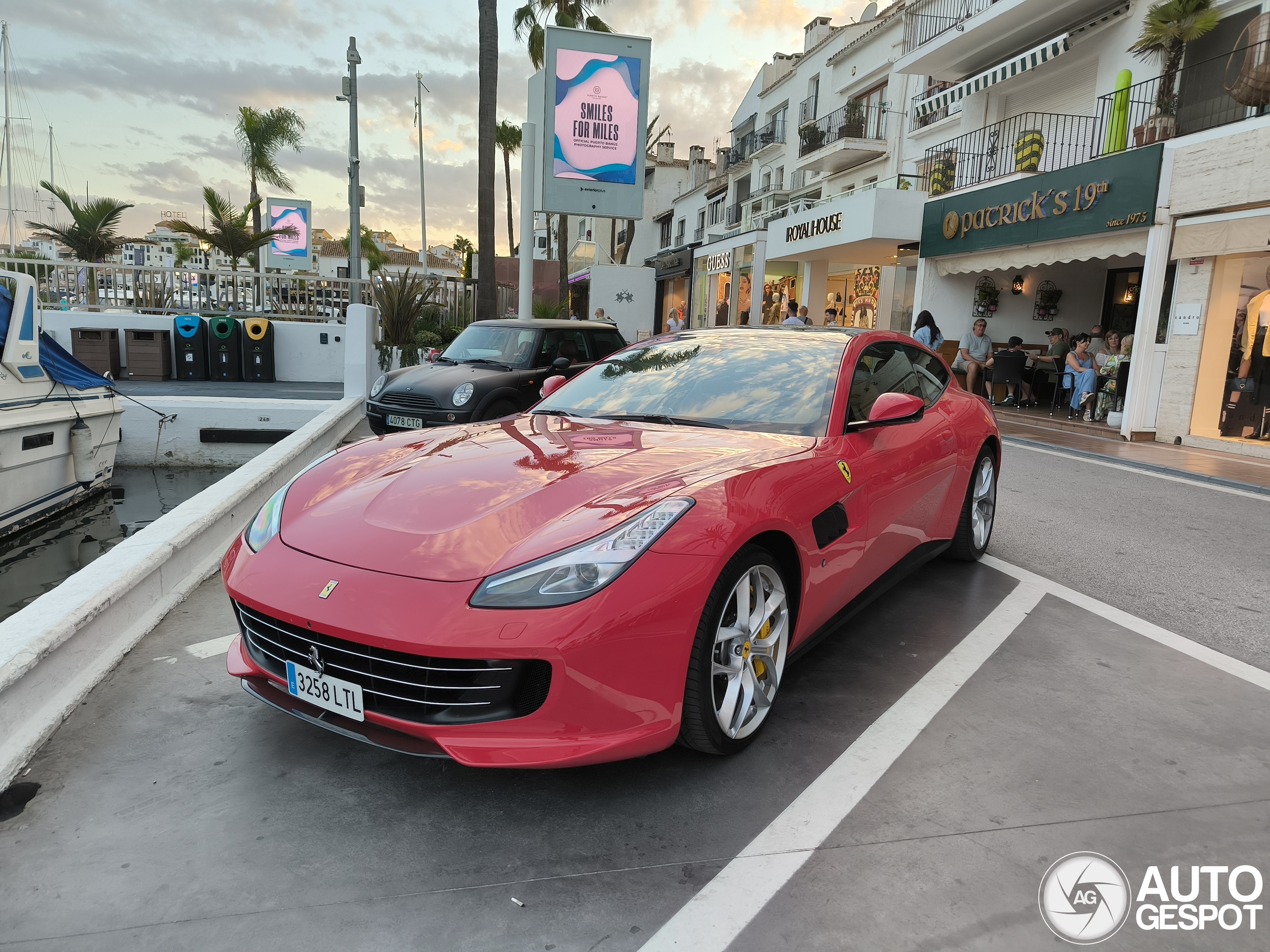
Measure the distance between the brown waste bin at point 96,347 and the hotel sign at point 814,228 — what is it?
15991 millimetres

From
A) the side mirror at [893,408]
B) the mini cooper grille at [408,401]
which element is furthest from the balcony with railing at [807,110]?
the side mirror at [893,408]

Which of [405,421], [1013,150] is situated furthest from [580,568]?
[1013,150]

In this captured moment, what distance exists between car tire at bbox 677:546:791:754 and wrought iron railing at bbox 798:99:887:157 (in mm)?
25192

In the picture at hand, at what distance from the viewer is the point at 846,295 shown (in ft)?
87.8

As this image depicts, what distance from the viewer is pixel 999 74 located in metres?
17.9

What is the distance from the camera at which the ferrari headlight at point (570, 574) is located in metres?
2.21

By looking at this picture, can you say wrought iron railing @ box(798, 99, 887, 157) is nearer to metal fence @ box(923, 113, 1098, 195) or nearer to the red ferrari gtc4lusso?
metal fence @ box(923, 113, 1098, 195)

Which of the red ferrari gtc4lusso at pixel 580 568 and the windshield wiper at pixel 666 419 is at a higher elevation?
the windshield wiper at pixel 666 419

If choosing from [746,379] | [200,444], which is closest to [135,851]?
[746,379]

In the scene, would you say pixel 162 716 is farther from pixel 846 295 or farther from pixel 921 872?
pixel 846 295

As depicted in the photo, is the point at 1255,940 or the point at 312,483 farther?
the point at 312,483

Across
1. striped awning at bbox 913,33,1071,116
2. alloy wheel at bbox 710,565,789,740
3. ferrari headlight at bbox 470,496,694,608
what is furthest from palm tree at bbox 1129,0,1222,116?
ferrari headlight at bbox 470,496,694,608

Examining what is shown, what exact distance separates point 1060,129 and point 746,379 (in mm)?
17138

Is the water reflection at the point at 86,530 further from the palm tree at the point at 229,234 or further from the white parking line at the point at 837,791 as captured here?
the palm tree at the point at 229,234
